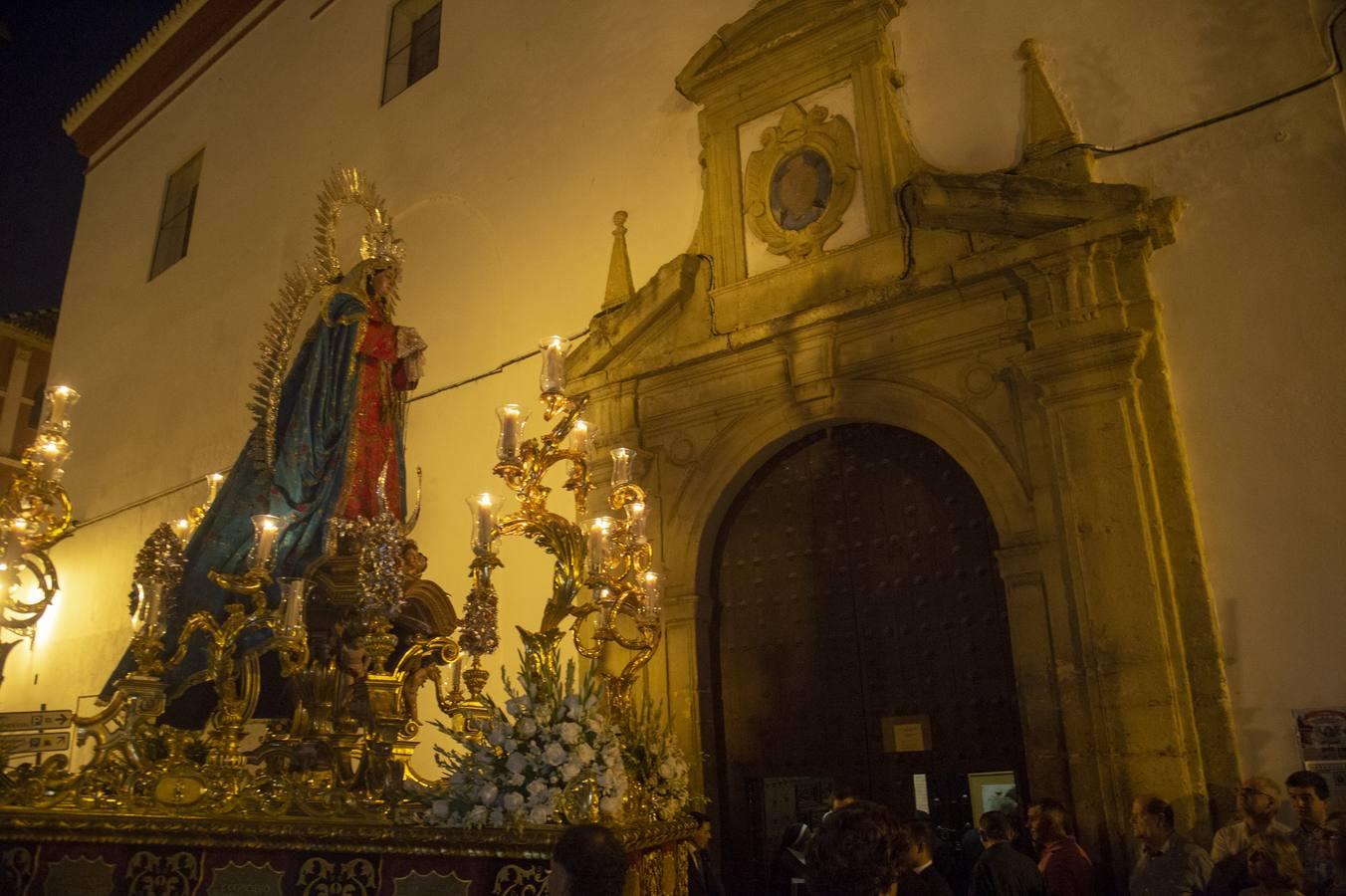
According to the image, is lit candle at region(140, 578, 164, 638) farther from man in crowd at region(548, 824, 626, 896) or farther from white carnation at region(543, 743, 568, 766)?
man in crowd at region(548, 824, 626, 896)

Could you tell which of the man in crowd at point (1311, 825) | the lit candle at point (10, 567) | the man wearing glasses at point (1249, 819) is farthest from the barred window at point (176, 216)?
the man in crowd at point (1311, 825)

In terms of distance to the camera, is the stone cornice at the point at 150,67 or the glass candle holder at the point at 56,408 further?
the stone cornice at the point at 150,67

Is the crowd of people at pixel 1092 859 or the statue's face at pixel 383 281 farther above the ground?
the statue's face at pixel 383 281

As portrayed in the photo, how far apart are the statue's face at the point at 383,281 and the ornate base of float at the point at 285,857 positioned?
3077mm

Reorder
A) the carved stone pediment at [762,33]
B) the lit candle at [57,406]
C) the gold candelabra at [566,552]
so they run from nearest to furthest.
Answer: the gold candelabra at [566,552] < the lit candle at [57,406] < the carved stone pediment at [762,33]

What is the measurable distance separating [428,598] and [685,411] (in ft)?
6.53

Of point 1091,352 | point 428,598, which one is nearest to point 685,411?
point 428,598

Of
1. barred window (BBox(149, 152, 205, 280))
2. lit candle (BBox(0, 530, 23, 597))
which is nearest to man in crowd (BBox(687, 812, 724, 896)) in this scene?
lit candle (BBox(0, 530, 23, 597))

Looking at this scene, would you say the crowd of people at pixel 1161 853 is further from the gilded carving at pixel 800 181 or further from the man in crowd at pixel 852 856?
the gilded carving at pixel 800 181

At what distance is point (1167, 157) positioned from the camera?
16.9ft

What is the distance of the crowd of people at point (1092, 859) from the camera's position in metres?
2.32

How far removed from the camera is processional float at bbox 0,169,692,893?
316cm

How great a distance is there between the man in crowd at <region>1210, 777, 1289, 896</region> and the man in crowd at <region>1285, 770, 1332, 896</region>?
7 cm

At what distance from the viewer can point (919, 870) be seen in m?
3.38
